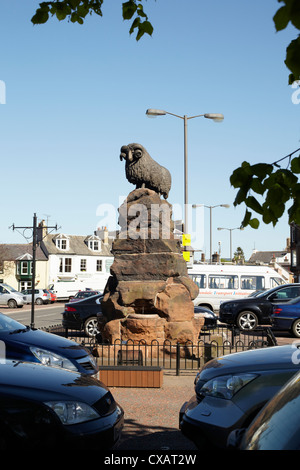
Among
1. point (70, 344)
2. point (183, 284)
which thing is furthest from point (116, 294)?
point (70, 344)

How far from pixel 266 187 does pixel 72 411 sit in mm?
2463

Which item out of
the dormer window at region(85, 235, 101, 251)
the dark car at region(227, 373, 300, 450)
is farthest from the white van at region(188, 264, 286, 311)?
the dormer window at region(85, 235, 101, 251)

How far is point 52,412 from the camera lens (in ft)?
13.9

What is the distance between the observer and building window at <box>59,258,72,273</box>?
63094 millimetres

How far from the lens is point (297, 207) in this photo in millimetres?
3607

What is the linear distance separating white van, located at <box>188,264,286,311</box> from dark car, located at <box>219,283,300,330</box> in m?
5.55

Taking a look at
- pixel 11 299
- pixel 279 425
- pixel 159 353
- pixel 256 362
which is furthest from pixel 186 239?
pixel 11 299

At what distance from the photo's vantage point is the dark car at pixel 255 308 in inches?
741

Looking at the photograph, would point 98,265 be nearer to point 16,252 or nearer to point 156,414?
point 16,252

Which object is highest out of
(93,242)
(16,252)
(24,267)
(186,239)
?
(93,242)

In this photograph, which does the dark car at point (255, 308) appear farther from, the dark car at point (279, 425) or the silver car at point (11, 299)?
the silver car at point (11, 299)

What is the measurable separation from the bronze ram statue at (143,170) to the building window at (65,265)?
50.6 m

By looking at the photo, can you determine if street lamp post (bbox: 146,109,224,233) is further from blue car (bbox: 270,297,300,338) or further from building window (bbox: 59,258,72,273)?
building window (bbox: 59,258,72,273)

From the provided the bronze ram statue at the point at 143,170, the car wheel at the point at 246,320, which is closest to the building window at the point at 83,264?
the car wheel at the point at 246,320
